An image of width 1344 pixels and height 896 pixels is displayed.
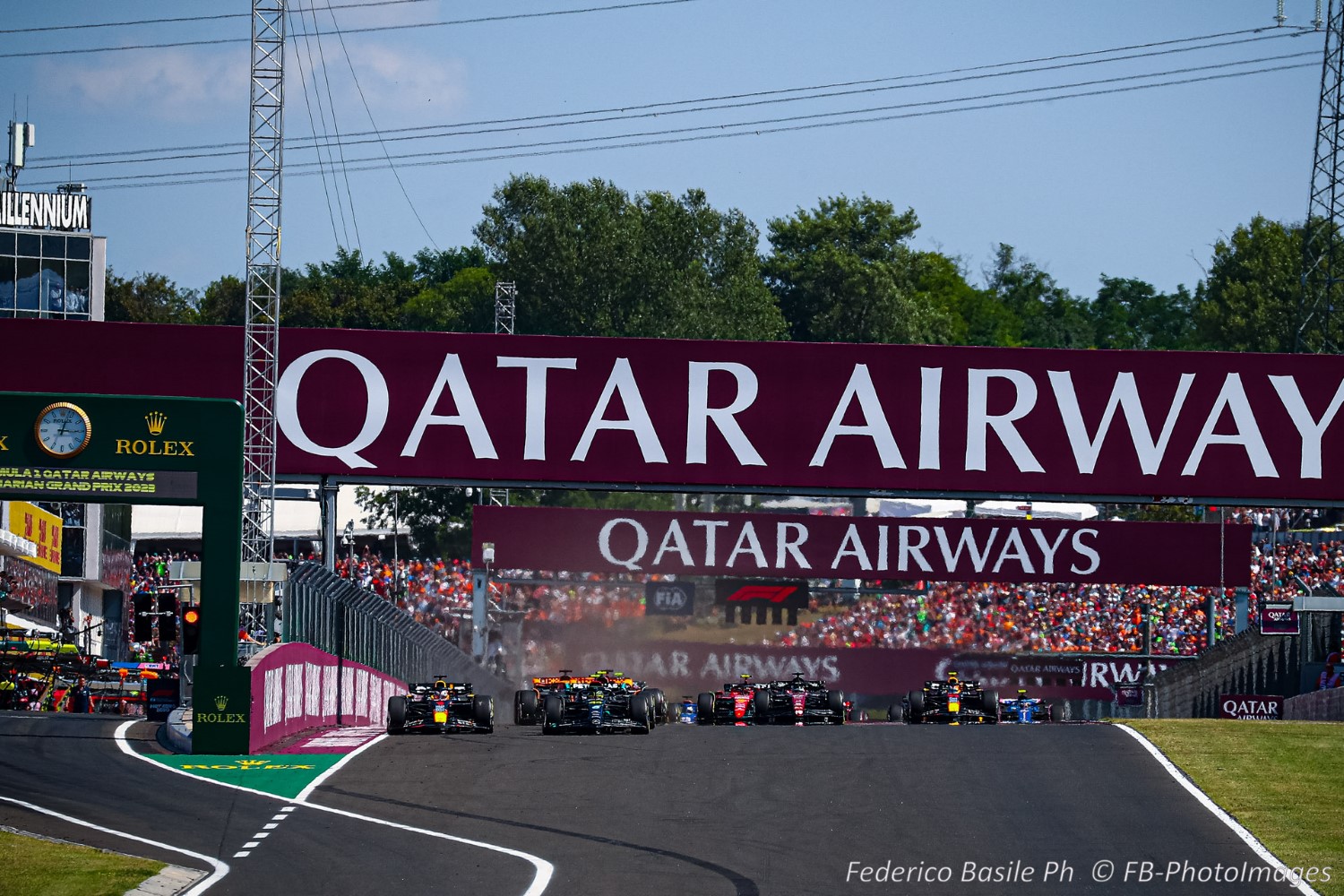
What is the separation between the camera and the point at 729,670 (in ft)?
175

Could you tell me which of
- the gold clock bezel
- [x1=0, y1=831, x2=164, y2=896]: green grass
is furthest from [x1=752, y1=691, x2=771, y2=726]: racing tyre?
[x1=0, y1=831, x2=164, y2=896]: green grass

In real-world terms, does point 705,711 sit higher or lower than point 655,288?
lower

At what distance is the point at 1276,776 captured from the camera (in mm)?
24812

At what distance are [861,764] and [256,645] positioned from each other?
46.9ft

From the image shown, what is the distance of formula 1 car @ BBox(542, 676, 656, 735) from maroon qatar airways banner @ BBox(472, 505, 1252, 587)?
1284cm

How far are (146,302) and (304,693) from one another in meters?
89.9

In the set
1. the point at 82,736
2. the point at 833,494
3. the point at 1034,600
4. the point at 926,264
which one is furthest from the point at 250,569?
the point at 926,264

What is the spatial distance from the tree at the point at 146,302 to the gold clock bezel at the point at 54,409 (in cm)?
8616

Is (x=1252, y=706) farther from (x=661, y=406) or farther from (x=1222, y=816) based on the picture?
(x=1222, y=816)

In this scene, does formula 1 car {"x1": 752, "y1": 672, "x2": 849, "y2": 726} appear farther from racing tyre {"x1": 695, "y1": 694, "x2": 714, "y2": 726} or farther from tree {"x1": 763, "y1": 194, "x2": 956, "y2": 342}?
tree {"x1": 763, "y1": 194, "x2": 956, "y2": 342}

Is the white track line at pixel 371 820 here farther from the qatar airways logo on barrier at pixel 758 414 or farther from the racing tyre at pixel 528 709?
the qatar airways logo on barrier at pixel 758 414

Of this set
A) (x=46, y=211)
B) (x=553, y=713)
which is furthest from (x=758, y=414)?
(x=46, y=211)

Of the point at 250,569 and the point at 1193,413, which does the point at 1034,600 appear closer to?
the point at 1193,413

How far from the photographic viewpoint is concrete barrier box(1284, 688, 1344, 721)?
37.8 metres
